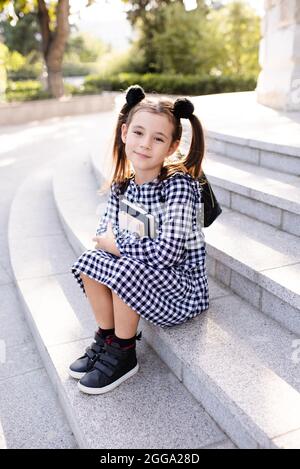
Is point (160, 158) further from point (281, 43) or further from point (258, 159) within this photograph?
point (281, 43)

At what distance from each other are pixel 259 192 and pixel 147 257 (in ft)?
3.80

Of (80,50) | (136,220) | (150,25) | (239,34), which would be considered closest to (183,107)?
(136,220)

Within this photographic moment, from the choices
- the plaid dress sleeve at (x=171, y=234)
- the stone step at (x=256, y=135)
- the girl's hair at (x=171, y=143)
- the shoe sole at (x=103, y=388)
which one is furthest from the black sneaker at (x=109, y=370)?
the stone step at (x=256, y=135)

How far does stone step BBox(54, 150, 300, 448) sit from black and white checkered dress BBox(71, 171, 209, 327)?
120 mm

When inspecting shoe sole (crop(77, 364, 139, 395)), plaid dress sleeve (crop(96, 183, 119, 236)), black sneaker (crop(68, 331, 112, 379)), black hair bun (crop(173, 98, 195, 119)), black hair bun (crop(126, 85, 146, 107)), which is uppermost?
black hair bun (crop(126, 85, 146, 107))

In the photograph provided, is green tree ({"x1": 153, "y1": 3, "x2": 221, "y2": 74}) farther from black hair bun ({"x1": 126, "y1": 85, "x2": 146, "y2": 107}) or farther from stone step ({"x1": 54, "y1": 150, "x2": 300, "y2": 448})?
stone step ({"x1": 54, "y1": 150, "x2": 300, "y2": 448})

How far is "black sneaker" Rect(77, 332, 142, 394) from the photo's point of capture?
1.99m

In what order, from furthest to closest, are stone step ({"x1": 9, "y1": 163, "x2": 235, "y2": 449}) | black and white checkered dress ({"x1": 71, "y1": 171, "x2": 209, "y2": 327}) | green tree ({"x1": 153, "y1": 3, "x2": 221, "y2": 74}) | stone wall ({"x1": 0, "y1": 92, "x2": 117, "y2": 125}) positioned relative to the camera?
green tree ({"x1": 153, "y1": 3, "x2": 221, "y2": 74}) → stone wall ({"x1": 0, "y1": 92, "x2": 117, "y2": 125}) → black and white checkered dress ({"x1": 71, "y1": 171, "x2": 209, "y2": 327}) → stone step ({"x1": 9, "y1": 163, "x2": 235, "y2": 449})

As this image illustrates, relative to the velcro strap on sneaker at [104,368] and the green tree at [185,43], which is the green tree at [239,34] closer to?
the green tree at [185,43]

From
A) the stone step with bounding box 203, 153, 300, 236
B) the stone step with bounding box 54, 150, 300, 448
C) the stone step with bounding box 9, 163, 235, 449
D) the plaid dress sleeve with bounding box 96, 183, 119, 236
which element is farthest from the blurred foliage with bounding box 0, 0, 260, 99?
the stone step with bounding box 54, 150, 300, 448

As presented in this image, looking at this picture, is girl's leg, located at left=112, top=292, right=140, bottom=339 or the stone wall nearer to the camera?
girl's leg, located at left=112, top=292, right=140, bottom=339

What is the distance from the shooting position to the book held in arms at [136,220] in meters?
2.12

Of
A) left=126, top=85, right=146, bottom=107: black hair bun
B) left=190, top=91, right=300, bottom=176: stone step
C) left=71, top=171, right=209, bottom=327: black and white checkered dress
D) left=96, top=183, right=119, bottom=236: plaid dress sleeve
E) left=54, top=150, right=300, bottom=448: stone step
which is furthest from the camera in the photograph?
left=190, top=91, right=300, bottom=176: stone step

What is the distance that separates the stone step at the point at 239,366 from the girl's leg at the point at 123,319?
7.3 inches
